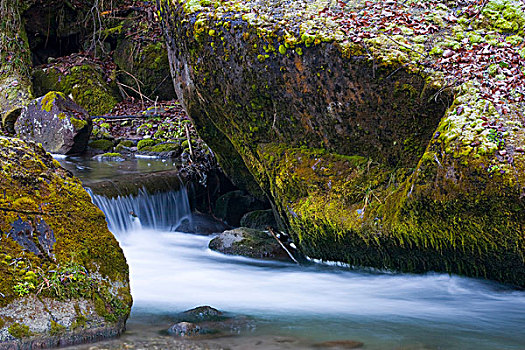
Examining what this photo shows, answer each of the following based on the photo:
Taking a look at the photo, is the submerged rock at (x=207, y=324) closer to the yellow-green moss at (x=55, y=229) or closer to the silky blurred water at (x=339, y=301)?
the silky blurred water at (x=339, y=301)

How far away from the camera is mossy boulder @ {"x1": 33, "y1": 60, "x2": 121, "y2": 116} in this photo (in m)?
14.6

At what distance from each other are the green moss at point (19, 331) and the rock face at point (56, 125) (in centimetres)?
818

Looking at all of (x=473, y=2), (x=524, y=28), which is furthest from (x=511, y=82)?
(x=473, y=2)

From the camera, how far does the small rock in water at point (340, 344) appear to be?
374cm

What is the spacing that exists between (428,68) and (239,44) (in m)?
1.91

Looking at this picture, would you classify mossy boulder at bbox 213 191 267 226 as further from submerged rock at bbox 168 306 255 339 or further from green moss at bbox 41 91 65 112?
green moss at bbox 41 91 65 112

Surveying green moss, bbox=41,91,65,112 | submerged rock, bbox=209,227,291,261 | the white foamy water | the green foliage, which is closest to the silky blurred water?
the white foamy water

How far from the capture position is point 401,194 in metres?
4.93

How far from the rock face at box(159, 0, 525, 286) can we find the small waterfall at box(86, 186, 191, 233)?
84.7 inches

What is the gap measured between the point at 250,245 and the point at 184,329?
9.73ft

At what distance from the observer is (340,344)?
150 inches

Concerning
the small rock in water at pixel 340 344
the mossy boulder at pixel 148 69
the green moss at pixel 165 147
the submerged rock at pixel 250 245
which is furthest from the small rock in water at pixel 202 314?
the mossy boulder at pixel 148 69

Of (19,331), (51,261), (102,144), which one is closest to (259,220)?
(51,261)

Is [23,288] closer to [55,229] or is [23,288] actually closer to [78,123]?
[55,229]
